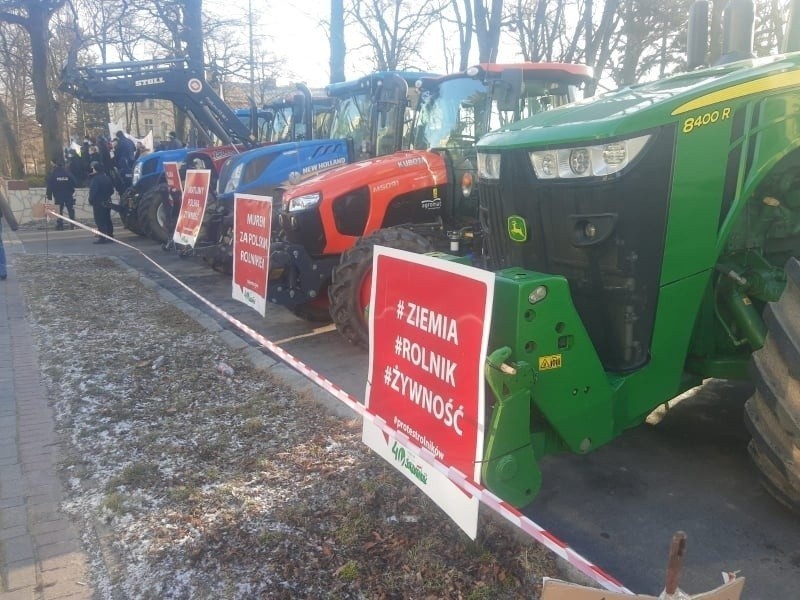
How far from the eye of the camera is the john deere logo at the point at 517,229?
3.28 metres

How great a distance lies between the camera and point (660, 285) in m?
2.99

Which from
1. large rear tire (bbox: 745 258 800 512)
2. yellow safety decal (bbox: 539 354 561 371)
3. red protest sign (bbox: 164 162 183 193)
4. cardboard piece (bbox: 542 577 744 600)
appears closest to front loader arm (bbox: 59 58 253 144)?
red protest sign (bbox: 164 162 183 193)

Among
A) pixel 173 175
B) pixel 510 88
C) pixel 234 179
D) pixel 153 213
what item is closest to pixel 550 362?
pixel 510 88

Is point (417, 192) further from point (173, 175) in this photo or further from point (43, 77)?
point (43, 77)

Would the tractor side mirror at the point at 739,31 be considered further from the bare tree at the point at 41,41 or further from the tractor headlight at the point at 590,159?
the bare tree at the point at 41,41

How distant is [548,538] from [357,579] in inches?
34.4

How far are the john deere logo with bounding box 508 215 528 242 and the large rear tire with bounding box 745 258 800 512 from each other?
1132mm

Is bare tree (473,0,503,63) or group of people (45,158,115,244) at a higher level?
bare tree (473,0,503,63)

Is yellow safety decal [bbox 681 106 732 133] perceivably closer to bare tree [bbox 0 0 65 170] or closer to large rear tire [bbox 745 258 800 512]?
large rear tire [bbox 745 258 800 512]

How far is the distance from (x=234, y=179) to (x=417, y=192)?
381 centimetres

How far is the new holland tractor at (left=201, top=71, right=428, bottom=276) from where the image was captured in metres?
7.26

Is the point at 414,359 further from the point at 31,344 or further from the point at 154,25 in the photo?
the point at 154,25

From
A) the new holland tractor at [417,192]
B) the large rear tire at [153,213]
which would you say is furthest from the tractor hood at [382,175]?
the large rear tire at [153,213]

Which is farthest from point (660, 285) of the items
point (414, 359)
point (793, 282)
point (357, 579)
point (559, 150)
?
point (357, 579)
